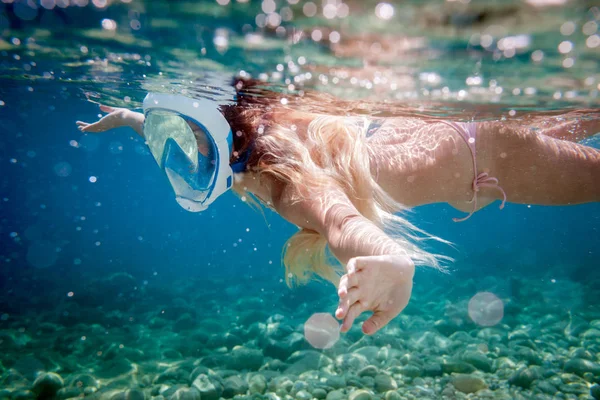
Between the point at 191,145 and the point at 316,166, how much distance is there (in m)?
1.38

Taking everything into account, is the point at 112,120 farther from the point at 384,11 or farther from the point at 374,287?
the point at 374,287

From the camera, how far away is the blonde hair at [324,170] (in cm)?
269

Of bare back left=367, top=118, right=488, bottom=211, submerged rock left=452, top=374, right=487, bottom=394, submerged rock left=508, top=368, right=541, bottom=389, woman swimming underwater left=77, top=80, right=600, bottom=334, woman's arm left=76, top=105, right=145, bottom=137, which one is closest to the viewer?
woman swimming underwater left=77, top=80, right=600, bottom=334

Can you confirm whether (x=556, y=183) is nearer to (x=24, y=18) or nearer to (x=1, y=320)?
(x=24, y=18)

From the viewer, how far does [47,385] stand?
19.7 feet

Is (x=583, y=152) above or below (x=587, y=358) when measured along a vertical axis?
above

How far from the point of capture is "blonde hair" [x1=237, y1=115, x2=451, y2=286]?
2686 mm

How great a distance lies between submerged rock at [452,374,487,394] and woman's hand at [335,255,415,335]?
17.8 ft

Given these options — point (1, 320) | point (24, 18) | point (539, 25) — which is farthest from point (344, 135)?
point (1, 320)

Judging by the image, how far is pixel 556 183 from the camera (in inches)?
155

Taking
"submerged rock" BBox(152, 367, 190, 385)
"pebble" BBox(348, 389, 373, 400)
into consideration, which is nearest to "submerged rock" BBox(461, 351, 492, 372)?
"pebble" BBox(348, 389, 373, 400)

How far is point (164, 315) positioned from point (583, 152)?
39.2 feet

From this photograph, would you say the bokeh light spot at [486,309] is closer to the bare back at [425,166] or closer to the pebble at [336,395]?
the pebble at [336,395]

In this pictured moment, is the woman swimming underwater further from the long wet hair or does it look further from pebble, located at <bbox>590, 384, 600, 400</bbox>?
pebble, located at <bbox>590, 384, 600, 400</bbox>
